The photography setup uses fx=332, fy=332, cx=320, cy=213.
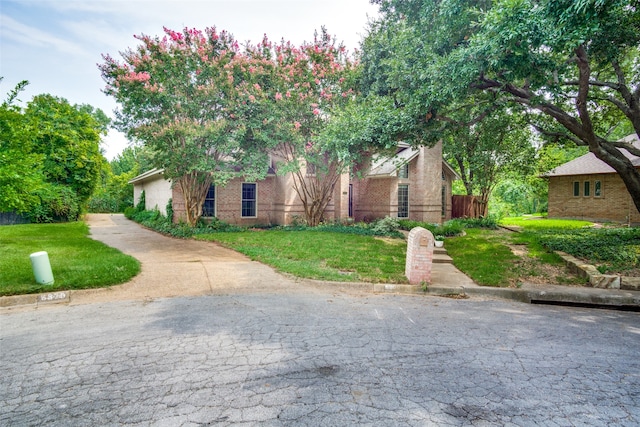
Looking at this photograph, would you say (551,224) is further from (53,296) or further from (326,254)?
(53,296)

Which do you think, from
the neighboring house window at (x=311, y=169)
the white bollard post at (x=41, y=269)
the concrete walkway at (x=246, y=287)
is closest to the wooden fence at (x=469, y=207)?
the neighboring house window at (x=311, y=169)

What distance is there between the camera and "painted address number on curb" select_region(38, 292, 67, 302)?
586cm

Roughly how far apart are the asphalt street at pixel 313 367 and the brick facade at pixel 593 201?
65.2 ft

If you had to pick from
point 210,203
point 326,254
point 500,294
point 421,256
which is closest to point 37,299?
point 326,254

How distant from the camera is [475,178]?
22234 mm

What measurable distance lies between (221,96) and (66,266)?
8.93 meters

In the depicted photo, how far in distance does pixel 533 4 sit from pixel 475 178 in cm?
1637

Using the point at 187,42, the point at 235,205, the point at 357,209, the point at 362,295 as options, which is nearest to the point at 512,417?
the point at 362,295

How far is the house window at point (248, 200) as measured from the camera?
1795cm

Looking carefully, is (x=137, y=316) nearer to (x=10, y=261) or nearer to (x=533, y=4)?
(x=10, y=261)

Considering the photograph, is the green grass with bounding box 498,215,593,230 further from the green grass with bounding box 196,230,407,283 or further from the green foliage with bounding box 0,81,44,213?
the green foliage with bounding box 0,81,44,213

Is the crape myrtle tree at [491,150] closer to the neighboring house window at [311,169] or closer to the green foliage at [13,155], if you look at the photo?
the neighboring house window at [311,169]

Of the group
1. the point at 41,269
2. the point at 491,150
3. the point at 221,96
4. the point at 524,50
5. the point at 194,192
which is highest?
the point at 221,96

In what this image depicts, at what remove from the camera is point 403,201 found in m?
19.8
